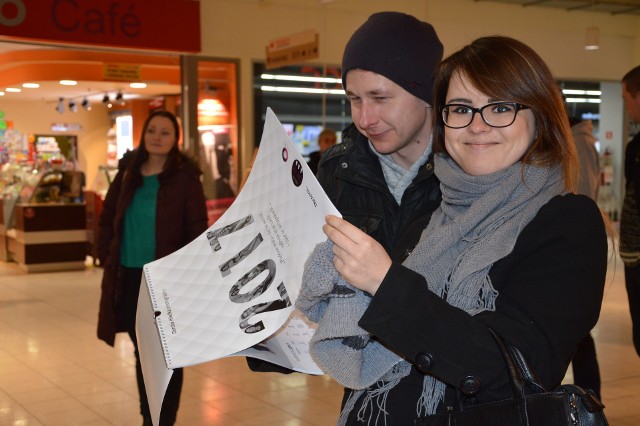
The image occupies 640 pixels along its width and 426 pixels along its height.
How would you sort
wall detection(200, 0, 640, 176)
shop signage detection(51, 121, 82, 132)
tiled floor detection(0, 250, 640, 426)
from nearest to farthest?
tiled floor detection(0, 250, 640, 426), wall detection(200, 0, 640, 176), shop signage detection(51, 121, 82, 132)

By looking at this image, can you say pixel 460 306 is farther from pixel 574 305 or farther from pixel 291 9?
pixel 291 9

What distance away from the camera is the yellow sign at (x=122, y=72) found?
494 inches

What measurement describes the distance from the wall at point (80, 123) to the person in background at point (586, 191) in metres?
19.8

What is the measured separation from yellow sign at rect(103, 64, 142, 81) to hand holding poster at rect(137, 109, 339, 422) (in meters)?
11.5

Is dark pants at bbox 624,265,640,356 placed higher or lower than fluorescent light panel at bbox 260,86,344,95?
lower

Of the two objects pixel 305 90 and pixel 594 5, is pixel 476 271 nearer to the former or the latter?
pixel 305 90

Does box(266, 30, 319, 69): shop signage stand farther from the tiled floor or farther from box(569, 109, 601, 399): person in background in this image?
box(569, 109, 601, 399): person in background

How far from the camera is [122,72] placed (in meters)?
12.7

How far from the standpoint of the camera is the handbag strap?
3.77 ft

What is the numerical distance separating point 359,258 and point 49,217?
392 inches

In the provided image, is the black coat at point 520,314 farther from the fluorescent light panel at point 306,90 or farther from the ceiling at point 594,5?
the ceiling at point 594,5

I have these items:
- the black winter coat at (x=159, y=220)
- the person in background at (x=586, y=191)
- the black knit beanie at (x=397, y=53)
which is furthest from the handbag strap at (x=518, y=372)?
the person in background at (x=586, y=191)

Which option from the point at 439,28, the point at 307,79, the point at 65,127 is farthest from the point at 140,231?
the point at 65,127

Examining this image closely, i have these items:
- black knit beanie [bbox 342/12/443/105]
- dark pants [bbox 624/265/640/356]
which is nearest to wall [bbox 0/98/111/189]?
dark pants [bbox 624/265/640/356]
